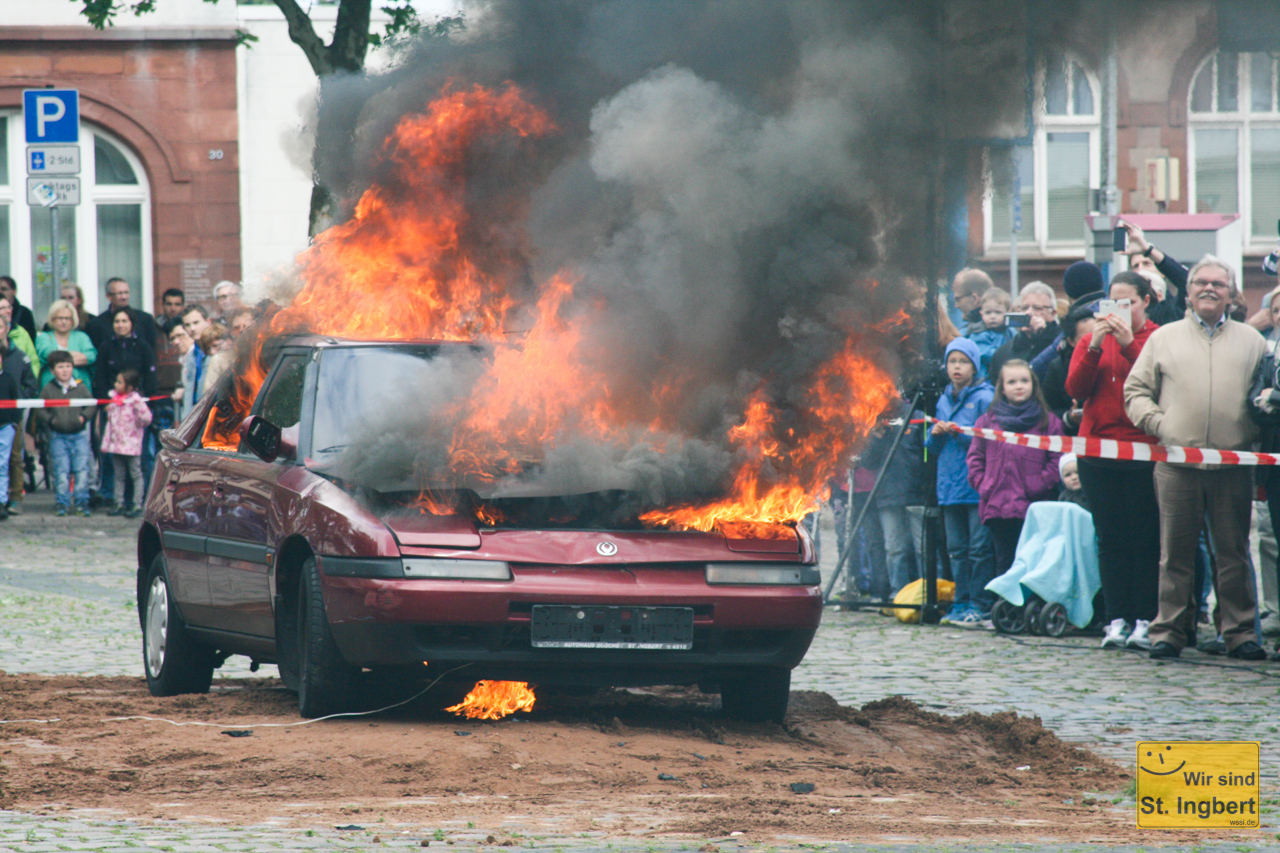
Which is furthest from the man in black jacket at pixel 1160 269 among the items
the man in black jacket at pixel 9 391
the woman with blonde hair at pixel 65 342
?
the woman with blonde hair at pixel 65 342

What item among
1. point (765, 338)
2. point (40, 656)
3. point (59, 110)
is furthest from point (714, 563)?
point (59, 110)

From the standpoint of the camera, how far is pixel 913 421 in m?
13.4

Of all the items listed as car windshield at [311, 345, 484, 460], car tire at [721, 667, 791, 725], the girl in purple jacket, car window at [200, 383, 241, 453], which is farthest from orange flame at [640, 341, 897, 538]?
the girl in purple jacket

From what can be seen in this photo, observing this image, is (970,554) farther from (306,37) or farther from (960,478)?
(306,37)

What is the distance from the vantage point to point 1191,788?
6.16 m

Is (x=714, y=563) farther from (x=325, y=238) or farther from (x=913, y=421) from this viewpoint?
(x=913, y=421)

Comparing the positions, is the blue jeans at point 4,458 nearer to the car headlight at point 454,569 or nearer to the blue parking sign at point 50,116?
the blue parking sign at point 50,116

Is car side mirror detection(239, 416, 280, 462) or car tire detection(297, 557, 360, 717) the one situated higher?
car side mirror detection(239, 416, 280, 462)

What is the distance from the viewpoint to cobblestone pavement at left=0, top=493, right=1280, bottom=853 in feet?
19.1

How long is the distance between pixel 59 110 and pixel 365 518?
39.8 ft

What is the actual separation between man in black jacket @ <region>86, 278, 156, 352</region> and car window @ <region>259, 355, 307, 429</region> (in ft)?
38.3

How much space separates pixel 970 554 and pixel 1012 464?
2.65 feet

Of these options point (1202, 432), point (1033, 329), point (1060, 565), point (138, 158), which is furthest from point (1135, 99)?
point (138, 158)

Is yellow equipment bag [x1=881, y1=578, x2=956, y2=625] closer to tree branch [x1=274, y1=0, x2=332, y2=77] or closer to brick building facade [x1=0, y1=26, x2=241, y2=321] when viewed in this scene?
tree branch [x1=274, y1=0, x2=332, y2=77]
